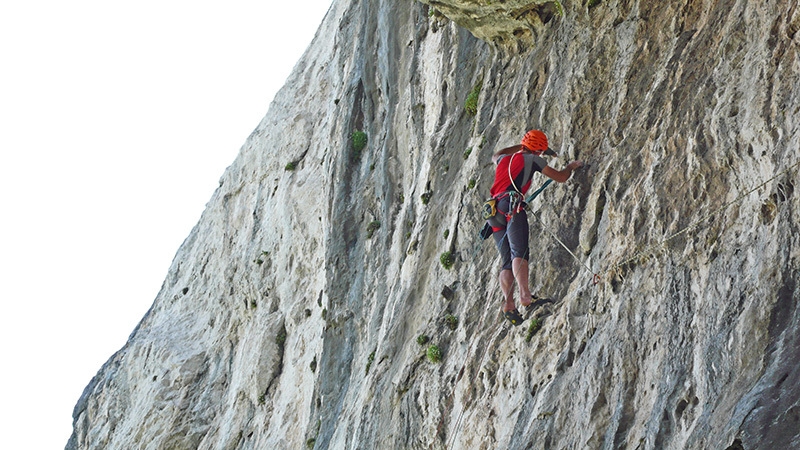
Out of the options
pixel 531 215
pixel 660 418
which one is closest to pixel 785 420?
pixel 660 418

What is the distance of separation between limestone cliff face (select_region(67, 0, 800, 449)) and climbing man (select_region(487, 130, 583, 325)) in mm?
460

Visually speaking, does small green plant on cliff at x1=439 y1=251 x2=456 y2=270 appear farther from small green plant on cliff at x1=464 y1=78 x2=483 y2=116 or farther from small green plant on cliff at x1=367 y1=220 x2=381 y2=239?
small green plant on cliff at x1=367 y1=220 x2=381 y2=239

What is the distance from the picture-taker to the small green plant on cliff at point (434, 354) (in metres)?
16.6

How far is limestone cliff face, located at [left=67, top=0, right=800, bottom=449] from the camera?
36.1ft

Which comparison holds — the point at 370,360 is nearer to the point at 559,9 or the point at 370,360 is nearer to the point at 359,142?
the point at 359,142

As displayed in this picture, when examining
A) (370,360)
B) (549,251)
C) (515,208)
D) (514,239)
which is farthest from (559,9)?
(370,360)

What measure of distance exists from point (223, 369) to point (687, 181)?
2127cm

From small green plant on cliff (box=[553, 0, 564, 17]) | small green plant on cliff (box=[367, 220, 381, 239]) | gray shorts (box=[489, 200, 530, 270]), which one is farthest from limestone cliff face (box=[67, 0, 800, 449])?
gray shorts (box=[489, 200, 530, 270])

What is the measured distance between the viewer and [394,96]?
947 inches

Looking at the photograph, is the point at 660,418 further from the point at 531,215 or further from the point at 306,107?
the point at 306,107

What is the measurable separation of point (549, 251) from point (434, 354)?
9.39 feet

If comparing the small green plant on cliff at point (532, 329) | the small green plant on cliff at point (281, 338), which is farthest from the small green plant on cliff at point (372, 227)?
the small green plant on cliff at point (532, 329)

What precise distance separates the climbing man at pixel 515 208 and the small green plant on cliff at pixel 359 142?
388 inches

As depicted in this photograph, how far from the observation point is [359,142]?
985 inches
